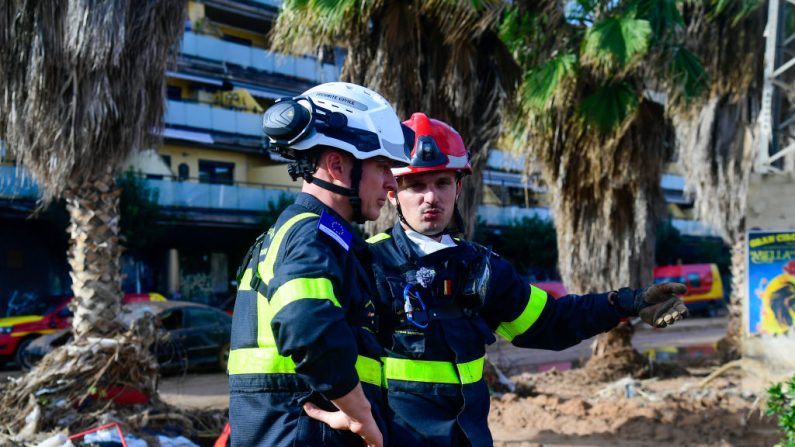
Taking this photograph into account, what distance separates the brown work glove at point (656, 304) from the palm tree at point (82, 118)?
492 cm

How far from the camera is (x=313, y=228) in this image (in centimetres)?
221

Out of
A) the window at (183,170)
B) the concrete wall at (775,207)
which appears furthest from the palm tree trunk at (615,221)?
the window at (183,170)

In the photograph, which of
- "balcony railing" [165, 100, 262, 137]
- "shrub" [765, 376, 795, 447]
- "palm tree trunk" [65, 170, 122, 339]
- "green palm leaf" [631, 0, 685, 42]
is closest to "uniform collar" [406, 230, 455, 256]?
"shrub" [765, 376, 795, 447]

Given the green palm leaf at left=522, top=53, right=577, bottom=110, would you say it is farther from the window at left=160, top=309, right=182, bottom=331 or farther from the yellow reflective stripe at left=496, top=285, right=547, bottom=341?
the window at left=160, top=309, right=182, bottom=331

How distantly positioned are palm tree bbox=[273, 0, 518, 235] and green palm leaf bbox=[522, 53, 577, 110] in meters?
0.29

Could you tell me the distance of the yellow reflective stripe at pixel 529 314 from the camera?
130 inches

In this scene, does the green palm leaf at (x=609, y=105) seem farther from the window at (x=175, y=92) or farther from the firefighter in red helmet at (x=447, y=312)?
the window at (x=175, y=92)

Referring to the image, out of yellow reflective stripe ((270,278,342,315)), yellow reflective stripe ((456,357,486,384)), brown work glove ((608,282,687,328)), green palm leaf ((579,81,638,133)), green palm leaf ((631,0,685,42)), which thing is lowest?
yellow reflective stripe ((456,357,486,384))

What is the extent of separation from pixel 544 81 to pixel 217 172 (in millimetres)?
21400

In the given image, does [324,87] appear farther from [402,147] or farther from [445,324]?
[445,324]

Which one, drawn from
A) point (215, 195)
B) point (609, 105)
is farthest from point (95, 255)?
point (215, 195)

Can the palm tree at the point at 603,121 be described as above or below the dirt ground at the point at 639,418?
above

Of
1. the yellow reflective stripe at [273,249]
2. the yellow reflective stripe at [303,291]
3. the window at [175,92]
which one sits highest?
the window at [175,92]

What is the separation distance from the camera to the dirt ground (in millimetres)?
7336
